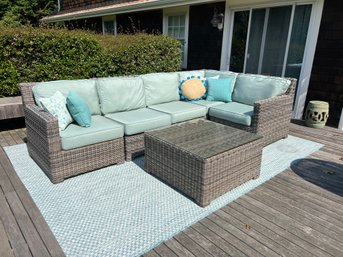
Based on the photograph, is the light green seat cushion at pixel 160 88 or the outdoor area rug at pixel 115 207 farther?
the light green seat cushion at pixel 160 88

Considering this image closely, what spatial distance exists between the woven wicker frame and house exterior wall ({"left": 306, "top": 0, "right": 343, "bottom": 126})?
3.79m

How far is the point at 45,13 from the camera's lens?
15.1 meters

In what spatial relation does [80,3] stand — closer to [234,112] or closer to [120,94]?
[120,94]

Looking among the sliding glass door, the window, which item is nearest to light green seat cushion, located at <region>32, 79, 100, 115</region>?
the sliding glass door

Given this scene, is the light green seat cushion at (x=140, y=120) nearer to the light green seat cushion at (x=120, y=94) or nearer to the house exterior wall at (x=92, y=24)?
the light green seat cushion at (x=120, y=94)

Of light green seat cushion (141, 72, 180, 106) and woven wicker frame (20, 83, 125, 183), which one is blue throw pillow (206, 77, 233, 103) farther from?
woven wicker frame (20, 83, 125, 183)

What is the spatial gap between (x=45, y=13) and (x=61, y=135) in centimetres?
1538

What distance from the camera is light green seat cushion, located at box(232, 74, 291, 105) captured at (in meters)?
3.81

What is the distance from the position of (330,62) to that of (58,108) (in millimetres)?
4448

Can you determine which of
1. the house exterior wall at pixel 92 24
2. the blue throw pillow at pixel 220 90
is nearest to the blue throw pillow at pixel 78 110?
the blue throw pillow at pixel 220 90

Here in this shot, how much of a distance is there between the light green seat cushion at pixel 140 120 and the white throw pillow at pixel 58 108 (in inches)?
23.3

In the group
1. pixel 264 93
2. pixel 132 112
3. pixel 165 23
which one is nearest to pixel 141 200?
pixel 132 112

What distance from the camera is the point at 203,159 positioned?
2.25 metres

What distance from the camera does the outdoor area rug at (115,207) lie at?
1.96m
